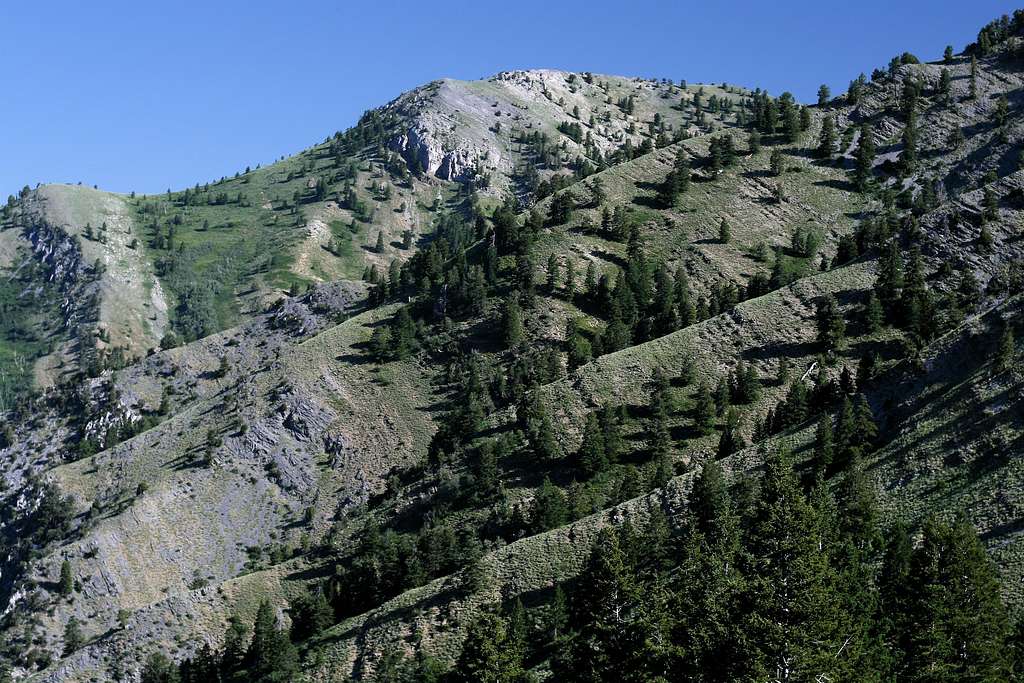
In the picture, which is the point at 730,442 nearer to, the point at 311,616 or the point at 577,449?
the point at 577,449

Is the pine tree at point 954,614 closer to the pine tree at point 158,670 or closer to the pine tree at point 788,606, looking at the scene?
the pine tree at point 788,606

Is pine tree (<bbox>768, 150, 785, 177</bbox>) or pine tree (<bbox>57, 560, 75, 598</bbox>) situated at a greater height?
pine tree (<bbox>768, 150, 785, 177</bbox>)

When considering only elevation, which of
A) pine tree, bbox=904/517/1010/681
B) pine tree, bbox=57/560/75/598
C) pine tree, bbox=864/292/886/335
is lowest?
pine tree, bbox=904/517/1010/681

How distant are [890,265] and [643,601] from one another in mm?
102195

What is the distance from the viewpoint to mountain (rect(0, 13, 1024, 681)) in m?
67.8

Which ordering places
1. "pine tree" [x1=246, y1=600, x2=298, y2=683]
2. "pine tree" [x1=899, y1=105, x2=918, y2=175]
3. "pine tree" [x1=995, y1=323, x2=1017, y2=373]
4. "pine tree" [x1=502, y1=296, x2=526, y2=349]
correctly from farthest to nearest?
1. "pine tree" [x1=899, y1=105, x2=918, y2=175]
2. "pine tree" [x1=502, y1=296, x2=526, y2=349]
3. "pine tree" [x1=995, y1=323, x2=1017, y2=373]
4. "pine tree" [x1=246, y1=600, x2=298, y2=683]

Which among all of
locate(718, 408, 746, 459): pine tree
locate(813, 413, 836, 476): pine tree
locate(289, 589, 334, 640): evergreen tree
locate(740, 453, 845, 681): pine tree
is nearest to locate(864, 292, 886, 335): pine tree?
locate(718, 408, 746, 459): pine tree

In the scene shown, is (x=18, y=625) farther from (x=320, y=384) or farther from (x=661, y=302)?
(x=661, y=302)

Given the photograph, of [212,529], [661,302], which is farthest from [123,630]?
[661,302]

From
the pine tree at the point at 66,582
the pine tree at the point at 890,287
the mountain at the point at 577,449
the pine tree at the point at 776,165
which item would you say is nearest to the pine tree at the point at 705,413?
the mountain at the point at 577,449

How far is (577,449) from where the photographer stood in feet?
407

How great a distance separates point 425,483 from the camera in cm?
13000

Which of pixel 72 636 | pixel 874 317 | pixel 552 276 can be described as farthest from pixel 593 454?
pixel 72 636

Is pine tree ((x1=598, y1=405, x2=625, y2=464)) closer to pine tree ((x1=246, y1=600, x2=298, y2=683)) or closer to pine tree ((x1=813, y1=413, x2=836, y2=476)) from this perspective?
Answer: pine tree ((x1=813, y1=413, x2=836, y2=476))
